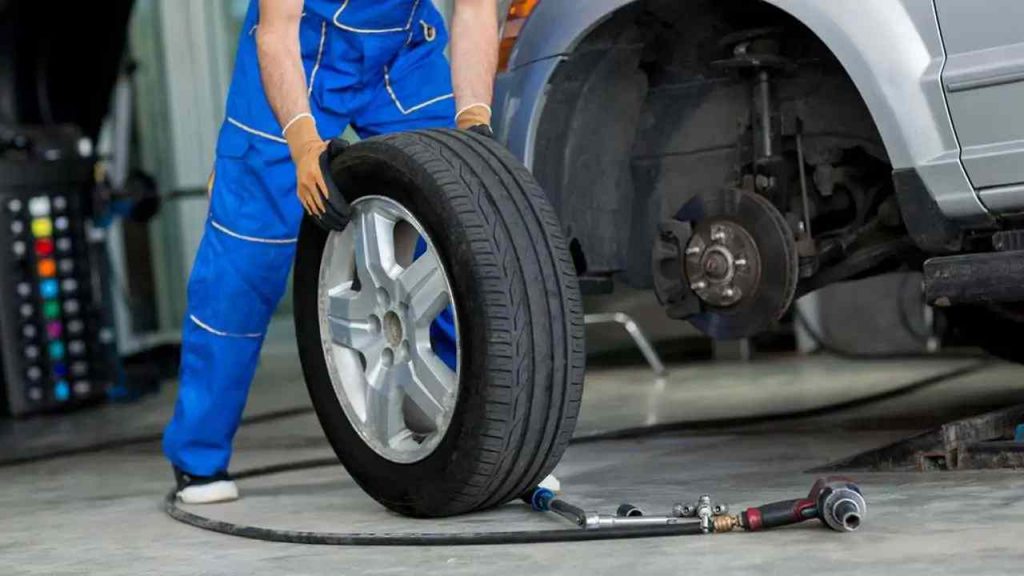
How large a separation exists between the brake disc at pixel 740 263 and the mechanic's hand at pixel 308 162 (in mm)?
894

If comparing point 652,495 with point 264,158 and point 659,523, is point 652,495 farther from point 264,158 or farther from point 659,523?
point 264,158

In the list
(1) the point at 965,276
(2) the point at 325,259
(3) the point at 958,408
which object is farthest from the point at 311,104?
(3) the point at 958,408

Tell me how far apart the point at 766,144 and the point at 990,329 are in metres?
1.05

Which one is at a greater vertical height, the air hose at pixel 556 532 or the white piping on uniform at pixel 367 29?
the white piping on uniform at pixel 367 29

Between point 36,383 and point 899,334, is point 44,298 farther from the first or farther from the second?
point 899,334

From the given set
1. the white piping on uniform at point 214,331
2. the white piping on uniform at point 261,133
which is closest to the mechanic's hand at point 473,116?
the white piping on uniform at point 261,133

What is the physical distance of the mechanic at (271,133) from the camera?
339cm

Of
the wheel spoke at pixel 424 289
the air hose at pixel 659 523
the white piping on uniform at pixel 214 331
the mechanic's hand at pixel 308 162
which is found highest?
the mechanic's hand at pixel 308 162

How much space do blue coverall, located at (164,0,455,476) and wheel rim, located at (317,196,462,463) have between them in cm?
30

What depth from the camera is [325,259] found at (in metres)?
3.27

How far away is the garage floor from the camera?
2605 millimetres

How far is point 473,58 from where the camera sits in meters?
3.38

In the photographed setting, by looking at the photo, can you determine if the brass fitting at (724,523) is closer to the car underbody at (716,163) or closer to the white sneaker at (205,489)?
the car underbody at (716,163)

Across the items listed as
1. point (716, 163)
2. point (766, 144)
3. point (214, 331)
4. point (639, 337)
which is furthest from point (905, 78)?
point (639, 337)
